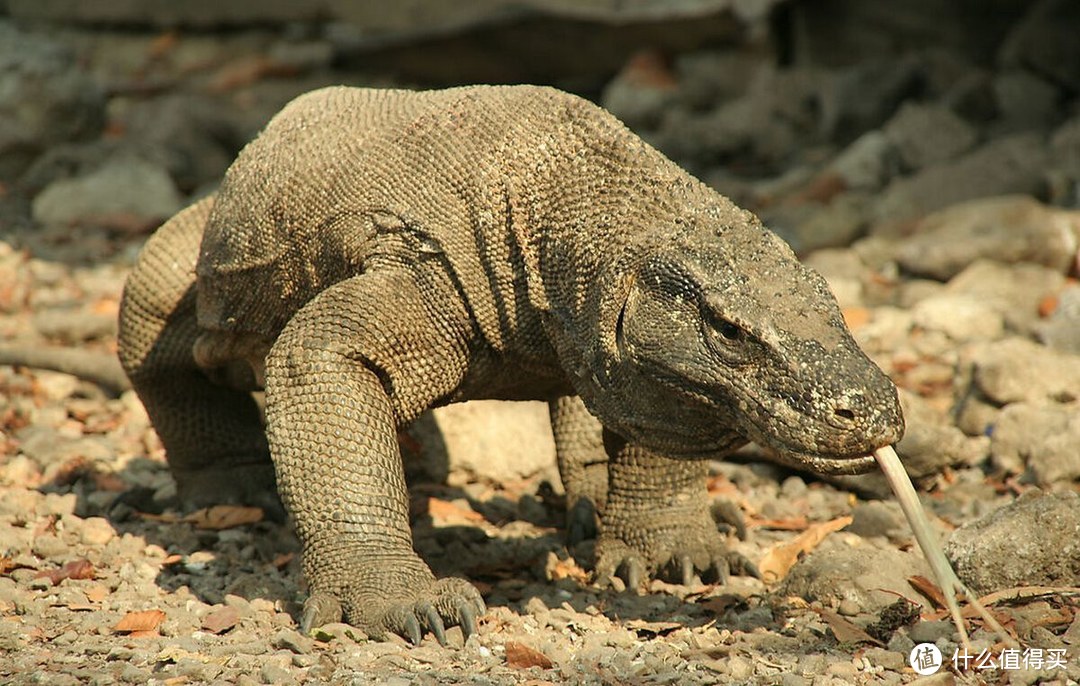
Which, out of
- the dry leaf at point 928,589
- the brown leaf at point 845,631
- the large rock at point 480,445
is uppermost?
the large rock at point 480,445

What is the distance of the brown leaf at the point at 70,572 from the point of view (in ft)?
17.6

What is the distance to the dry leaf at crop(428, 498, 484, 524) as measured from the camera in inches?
255

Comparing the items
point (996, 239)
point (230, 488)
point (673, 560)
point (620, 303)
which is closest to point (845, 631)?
point (673, 560)

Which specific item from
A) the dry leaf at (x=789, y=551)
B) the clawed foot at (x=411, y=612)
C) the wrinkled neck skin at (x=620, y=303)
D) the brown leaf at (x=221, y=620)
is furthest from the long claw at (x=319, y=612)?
the dry leaf at (x=789, y=551)

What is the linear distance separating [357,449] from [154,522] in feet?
5.93

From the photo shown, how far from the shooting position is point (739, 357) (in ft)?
13.5

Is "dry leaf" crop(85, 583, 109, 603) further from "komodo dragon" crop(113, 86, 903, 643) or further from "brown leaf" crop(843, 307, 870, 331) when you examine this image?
"brown leaf" crop(843, 307, 870, 331)

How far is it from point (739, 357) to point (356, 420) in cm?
137

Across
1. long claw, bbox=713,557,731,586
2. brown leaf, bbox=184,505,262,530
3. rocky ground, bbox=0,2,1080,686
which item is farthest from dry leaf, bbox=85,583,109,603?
long claw, bbox=713,557,731,586

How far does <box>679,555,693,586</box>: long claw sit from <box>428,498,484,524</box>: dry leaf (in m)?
1.24

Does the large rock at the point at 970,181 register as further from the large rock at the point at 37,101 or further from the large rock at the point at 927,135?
the large rock at the point at 37,101

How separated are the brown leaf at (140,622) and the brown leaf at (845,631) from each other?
7.07 ft

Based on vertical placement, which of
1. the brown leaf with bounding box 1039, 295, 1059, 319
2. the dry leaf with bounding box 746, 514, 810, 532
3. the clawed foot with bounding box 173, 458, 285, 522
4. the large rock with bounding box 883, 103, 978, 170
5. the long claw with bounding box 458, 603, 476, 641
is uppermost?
the large rock with bounding box 883, 103, 978, 170

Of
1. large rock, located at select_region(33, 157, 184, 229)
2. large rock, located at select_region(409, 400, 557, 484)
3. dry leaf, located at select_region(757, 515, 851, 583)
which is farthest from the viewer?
large rock, located at select_region(33, 157, 184, 229)
